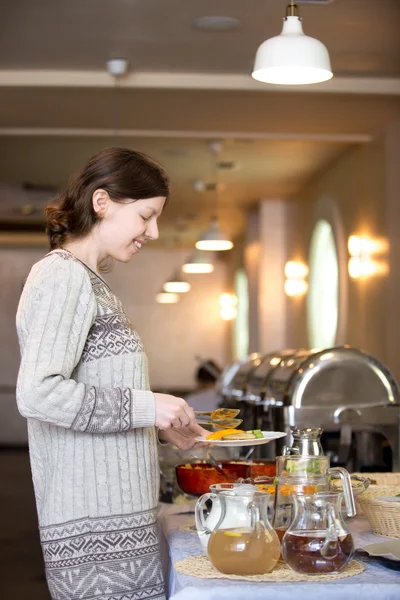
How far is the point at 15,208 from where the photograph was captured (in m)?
8.84

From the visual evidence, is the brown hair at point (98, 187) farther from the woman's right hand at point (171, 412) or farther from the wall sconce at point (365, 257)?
the wall sconce at point (365, 257)

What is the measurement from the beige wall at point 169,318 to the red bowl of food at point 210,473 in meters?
10.7

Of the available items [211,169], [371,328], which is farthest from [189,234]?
[371,328]

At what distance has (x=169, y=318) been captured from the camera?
1396 cm

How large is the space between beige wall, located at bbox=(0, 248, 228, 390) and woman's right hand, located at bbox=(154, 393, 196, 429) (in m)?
11.2

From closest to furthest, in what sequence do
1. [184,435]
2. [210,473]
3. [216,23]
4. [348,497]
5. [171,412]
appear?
[348,497], [171,412], [184,435], [210,473], [216,23]

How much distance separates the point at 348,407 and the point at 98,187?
1597mm

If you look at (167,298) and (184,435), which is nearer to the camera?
(184,435)

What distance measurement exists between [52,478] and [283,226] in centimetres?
873

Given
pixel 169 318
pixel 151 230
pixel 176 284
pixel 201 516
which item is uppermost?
pixel 176 284

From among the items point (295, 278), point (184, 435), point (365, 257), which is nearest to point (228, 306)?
point (295, 278)

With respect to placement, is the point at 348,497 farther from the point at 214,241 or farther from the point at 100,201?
the point at 214,241

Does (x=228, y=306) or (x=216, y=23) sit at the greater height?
(x=216, y=23)

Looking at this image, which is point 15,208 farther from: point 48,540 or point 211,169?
point 48,540
